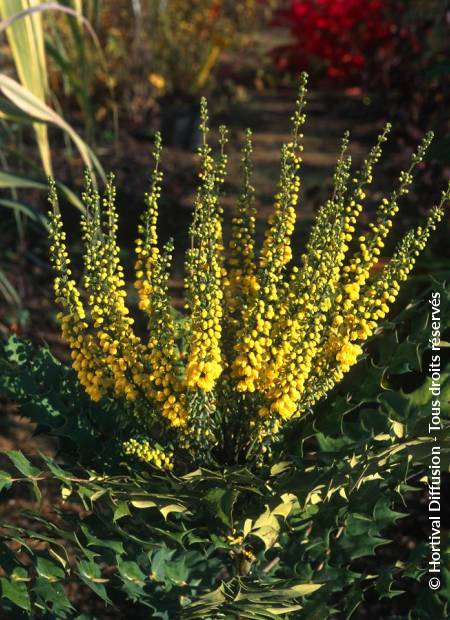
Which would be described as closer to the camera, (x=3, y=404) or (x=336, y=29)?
(x=3, y=404)

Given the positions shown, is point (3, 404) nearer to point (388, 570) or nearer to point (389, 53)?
point (388, 570)

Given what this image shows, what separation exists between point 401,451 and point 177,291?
2795 millimetres

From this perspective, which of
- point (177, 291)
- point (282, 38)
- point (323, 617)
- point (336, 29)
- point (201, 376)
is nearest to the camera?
point (201, 376)

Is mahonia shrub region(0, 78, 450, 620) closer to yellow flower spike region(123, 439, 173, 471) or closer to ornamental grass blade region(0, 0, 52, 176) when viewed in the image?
yellow flower spike region(123, 439, 173, 471)

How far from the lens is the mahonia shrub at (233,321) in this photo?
1.59m

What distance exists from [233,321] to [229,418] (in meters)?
0.24

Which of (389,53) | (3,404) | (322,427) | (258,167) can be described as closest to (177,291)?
(3,404)

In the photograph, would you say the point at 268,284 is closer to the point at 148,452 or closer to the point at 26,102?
the point at 148,452

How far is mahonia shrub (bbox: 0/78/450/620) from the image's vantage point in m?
1.59

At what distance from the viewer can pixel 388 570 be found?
180 centimetres

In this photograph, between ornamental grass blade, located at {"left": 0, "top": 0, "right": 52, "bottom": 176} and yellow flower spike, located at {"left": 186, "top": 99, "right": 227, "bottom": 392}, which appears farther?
ornamental grass blade, located at {"left": 0, "top": 0, "right": 52, "bottom": 176}

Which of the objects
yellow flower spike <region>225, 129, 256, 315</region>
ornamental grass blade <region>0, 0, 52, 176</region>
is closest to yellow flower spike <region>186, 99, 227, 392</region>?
yellow flower spike <region>225, 129, 256, 315</region>

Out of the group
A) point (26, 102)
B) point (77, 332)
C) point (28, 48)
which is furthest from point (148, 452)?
point (28, 48)

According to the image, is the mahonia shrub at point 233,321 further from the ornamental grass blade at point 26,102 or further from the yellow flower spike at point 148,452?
the ornamental grass blade at point 26,102
